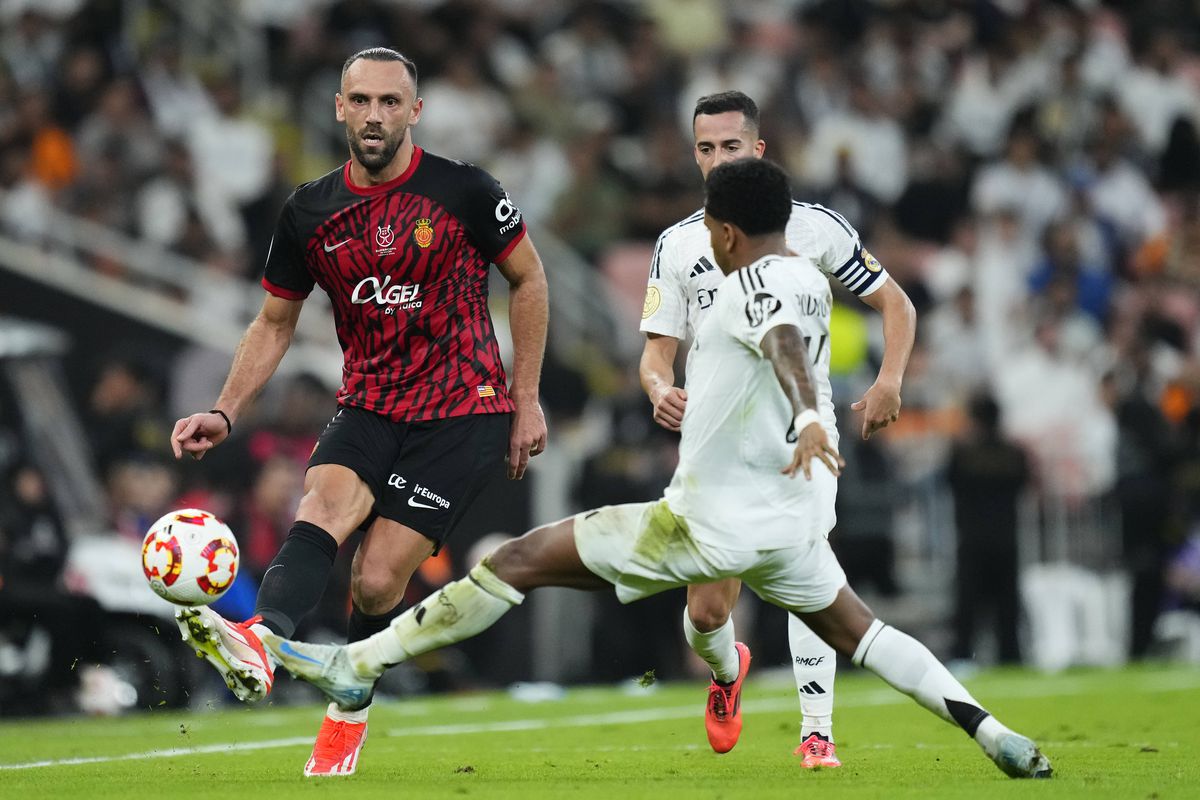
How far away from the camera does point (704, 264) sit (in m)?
7.78

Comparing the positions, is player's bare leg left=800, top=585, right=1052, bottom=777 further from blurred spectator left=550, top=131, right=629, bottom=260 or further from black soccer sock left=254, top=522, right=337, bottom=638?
blurred spectator left=550, top=131, right=629, bottom=260

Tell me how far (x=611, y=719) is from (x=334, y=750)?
4.32 metres

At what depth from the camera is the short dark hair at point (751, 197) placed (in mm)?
6340

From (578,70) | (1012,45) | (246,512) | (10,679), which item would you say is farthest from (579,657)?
(1012,45)

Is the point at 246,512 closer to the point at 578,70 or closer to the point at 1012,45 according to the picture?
the point at 578,70

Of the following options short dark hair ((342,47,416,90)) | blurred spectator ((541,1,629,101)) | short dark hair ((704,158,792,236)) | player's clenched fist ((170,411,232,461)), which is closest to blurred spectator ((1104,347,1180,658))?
blurred spectator ((541,1,629,101))

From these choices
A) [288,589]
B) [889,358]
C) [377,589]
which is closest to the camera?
[288,589]

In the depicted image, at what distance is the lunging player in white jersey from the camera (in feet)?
20.6

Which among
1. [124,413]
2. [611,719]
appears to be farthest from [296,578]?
[124,413]

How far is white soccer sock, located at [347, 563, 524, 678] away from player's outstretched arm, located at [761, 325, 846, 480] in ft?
3.73

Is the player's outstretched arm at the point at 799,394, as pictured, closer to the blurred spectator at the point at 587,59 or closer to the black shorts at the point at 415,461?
the black shorts at the point at 415,461

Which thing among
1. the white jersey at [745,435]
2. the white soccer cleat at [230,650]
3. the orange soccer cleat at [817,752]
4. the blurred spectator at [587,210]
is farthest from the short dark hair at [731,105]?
the blurred spectator at [587,210]

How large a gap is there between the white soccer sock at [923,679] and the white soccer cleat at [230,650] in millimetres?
2038

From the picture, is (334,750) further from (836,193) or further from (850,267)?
(836,193)
